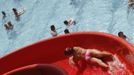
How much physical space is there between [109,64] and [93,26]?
157 inches

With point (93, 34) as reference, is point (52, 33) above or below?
below

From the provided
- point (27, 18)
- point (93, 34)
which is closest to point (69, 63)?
point (93, 34)

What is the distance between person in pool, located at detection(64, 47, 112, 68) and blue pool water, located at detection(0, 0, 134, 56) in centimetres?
253

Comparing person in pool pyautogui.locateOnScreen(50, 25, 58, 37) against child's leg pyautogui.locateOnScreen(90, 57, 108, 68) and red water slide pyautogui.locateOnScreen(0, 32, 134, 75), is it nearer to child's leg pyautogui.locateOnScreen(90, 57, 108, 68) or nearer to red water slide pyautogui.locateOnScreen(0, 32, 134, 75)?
red water slide pyautogui.locateOnScreen(0, 32, 134, 75)

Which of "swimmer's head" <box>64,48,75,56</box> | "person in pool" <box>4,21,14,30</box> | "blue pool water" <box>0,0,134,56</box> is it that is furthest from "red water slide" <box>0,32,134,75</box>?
"person in pool" <box>4,21,14,30</box>

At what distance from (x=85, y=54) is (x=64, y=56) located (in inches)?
32.7

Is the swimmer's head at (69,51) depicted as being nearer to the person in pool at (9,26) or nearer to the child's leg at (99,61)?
the child's leg at (99,61)

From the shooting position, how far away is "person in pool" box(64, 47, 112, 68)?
746cm

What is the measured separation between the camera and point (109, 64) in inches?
287

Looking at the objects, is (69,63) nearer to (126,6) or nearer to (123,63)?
(123,63)

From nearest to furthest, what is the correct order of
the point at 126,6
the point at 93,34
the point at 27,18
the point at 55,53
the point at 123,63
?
the point at 123,63 → the point at 93,34 → the point at 55,53 → the point at 126,6 → the point at 27,18

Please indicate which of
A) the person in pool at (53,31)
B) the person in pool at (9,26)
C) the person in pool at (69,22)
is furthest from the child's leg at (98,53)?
the person in pool at (9,26)

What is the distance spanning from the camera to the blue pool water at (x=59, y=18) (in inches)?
427

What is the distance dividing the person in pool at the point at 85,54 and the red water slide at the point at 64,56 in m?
0.15
